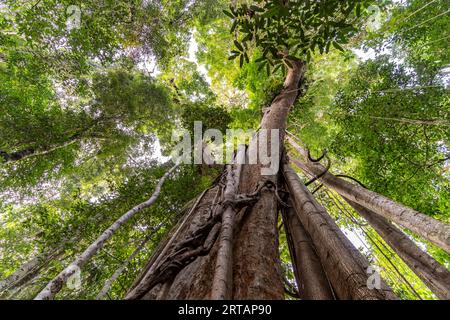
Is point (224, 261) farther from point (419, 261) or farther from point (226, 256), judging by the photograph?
point (419, 261)

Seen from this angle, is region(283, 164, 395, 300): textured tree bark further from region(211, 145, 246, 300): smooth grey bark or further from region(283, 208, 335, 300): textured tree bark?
region(211, 145, 246, 300): smooth grey bark

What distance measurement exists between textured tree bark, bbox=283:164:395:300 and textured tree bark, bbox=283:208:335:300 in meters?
0.06

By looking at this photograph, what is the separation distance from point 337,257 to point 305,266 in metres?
0.33

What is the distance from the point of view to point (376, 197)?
2.54 meters

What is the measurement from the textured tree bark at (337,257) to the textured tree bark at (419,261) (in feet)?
2.97

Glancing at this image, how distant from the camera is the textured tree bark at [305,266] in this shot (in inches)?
64.9

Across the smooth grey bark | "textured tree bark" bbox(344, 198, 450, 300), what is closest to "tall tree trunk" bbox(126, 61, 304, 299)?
the smooth grey bark

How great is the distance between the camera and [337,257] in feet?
5.31

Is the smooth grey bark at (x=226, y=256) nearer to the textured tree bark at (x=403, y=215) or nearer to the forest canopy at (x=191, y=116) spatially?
the forest canopy at (x=191, y=116)

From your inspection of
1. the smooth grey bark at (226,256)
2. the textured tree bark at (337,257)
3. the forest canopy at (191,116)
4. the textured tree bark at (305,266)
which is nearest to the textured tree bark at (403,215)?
the forest canopy at (191,116)

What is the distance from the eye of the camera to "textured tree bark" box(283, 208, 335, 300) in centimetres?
165

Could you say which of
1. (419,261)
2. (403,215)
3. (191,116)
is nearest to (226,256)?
(403,215)
